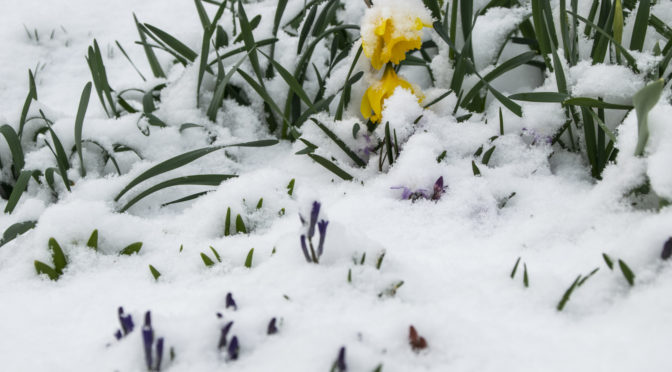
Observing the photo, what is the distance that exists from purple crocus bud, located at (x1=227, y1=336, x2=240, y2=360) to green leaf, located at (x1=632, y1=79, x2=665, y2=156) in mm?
776

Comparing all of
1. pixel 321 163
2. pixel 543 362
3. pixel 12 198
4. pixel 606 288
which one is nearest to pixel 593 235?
pixel 606 288

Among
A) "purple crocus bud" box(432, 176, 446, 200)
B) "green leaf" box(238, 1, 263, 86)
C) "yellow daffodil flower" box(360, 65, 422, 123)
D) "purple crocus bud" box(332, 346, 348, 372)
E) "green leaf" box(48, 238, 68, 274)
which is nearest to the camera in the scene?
"purple crocus bud" box(332, 346, 348, 372)

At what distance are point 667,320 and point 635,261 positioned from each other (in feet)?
0.42

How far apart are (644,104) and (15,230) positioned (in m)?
1.47

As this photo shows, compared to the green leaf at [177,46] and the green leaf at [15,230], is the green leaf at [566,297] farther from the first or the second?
the green leaf at [177,46]

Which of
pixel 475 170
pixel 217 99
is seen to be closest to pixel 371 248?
pixel 475 170

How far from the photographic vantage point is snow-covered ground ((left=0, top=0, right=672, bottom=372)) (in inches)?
32.7

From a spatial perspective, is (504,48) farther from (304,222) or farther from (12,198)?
(12,198)

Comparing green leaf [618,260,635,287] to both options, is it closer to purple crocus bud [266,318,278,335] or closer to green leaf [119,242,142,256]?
purple crocus bud [266,318,278,335]

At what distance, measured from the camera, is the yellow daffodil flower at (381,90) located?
4.75ft

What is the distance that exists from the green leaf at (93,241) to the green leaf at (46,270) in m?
0.09

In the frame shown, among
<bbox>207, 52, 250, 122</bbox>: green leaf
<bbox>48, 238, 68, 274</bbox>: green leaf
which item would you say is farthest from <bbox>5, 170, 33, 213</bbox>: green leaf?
<bbox>207, 52, 250, 122</bbox>: green leaf

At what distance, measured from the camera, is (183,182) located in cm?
148

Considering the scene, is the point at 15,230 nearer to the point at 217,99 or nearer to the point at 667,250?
the point at 217,99
